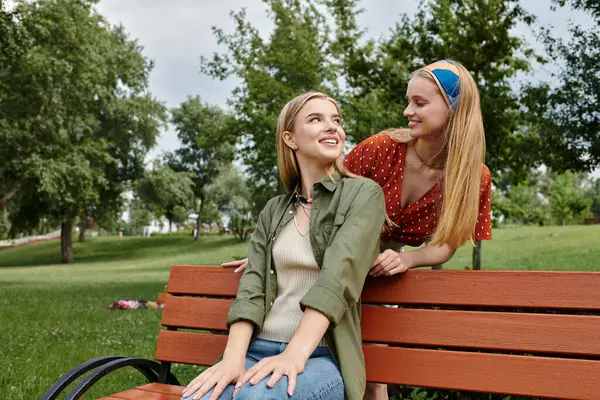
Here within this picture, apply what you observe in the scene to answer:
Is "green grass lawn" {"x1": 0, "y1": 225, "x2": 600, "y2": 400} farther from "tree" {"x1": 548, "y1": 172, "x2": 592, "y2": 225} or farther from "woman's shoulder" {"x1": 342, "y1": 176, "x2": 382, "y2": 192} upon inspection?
"tree" {"x1": 548, "y1": 172, "x2": 592, "y2": 225}

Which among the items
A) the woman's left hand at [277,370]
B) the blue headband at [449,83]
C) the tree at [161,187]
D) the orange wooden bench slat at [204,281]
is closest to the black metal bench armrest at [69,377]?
the orange wooden bench slat at [204,281]

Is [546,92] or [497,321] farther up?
[546,92]

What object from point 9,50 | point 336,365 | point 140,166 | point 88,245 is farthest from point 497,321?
point 88,245

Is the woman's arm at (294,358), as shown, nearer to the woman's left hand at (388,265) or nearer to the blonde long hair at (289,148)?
the woman's left hand at (388,265)

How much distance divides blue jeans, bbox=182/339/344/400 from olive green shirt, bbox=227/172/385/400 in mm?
47

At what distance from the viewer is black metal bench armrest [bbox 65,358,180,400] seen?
8.79ft

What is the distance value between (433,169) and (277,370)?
1.27 metres

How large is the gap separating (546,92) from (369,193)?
8284 mm

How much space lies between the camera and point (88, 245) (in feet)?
146

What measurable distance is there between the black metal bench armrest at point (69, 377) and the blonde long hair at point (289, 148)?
1.17m

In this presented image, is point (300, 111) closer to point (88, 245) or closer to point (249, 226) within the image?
point (249, 226)

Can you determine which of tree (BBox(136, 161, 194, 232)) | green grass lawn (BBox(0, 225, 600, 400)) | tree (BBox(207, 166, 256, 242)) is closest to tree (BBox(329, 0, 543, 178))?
green grass lawn (BBox(0, 225, 600, 400))

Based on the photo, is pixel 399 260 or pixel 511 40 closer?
pixel 399 260

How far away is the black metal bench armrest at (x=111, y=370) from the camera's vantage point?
2.68m
